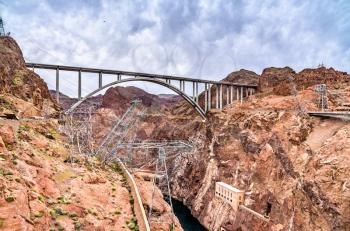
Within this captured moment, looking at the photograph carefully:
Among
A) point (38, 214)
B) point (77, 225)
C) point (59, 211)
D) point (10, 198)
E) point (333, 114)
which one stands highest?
point (333, 114)

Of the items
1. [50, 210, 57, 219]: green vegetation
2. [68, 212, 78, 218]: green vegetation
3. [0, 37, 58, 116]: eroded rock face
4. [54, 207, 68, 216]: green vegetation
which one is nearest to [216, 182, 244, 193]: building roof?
[0, 37, 58, 116]: eroded rock face

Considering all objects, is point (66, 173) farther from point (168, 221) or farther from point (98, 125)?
point (98, 125)

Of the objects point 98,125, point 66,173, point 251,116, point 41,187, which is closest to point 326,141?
point 251,116

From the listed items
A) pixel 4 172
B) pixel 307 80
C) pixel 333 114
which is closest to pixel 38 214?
pixel 4 172

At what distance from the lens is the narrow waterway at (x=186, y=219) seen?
6938 centimetres

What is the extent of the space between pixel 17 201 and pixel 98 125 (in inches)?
5279

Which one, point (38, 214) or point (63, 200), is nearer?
point (38, 214)

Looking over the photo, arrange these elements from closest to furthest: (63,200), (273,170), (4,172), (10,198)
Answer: (10,198) → (4,172) → (63,200) → (273,170)

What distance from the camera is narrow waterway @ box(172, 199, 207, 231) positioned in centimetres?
6938

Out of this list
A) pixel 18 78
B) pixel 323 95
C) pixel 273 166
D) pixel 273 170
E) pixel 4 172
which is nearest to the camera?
pixel 4 172

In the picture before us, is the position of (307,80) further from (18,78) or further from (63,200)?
(63,200)

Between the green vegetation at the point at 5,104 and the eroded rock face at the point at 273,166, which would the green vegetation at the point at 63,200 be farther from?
the eroded rock face at the point at 273,166

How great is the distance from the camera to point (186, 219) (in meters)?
75.2

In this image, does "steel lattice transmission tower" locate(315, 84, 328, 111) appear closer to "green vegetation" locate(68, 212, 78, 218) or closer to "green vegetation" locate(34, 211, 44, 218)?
"green vegetation" locate(68, 212, 78, 218)
